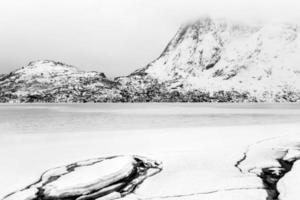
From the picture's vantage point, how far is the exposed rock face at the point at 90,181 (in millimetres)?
11570

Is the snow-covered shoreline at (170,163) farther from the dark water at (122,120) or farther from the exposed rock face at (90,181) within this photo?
the dark water at (122,120)

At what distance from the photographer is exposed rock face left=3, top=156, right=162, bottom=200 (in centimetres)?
1157

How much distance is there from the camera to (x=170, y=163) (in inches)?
663

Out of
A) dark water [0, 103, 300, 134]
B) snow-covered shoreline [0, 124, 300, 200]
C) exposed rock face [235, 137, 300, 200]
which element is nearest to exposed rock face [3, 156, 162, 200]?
snow-covered shoreline [0, 124, 300, 200]

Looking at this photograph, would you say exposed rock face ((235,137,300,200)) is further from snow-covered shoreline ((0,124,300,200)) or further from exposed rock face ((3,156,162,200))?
exposed rock face ((3,156,162,200))

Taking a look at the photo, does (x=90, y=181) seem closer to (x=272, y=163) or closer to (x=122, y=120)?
(x=272, y=163)

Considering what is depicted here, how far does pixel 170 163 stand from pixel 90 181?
5.56 metres

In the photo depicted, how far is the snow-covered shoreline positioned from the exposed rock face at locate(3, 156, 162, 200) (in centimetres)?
60

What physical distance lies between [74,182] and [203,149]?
1084cm

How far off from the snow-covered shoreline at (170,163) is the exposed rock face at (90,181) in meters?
0.60

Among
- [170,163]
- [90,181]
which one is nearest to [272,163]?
[170,163]

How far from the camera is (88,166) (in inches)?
592

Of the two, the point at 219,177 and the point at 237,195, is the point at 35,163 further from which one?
the point at 237,195

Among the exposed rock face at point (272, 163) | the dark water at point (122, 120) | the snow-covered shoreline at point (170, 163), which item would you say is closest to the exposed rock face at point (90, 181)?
the snow-covered shoreline at point (170, 163)
